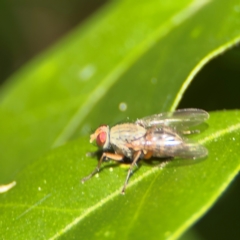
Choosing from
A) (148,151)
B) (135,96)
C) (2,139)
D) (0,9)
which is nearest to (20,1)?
(0,9)

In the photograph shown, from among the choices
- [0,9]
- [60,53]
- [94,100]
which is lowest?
[94,100]

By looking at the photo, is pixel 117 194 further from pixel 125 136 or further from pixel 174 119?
pixel 174 119

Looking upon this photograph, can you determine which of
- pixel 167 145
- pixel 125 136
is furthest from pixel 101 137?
pixel 167 145

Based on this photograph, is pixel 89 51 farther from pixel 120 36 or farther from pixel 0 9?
Answer: pixel 0 9

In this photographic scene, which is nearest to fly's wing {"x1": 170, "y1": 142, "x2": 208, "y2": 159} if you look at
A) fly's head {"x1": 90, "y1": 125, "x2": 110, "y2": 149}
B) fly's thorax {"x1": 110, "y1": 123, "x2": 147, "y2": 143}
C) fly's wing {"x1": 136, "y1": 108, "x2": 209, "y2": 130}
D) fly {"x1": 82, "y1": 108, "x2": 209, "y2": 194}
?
fly {"x1": 82, "y1": 108, "x2": 209, "y2": 194}

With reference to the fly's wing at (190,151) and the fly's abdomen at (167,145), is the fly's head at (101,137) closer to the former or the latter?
the fly's abdomen at (167,145)

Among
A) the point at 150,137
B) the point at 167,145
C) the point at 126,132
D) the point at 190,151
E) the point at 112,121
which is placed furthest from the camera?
the point at 112,121
